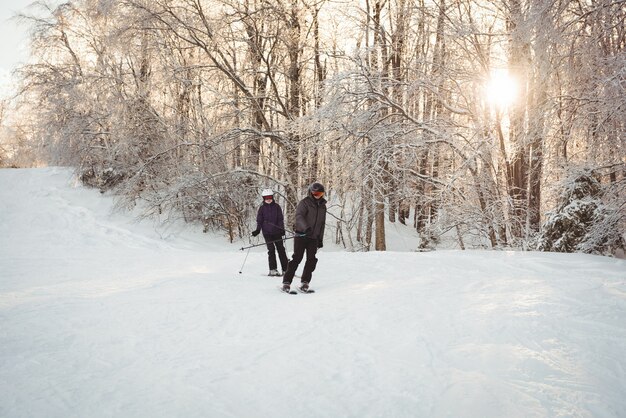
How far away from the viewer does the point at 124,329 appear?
4168mm

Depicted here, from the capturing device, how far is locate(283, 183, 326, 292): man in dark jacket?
596cm

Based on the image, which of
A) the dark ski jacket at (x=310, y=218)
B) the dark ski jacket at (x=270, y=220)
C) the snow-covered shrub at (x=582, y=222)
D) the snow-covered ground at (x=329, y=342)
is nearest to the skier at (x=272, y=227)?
the dark ski jacket at (x=270, y=220)

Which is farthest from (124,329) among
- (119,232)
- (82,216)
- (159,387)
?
(82,216)

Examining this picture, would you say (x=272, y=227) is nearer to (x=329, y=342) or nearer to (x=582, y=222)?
(x=329, y=342)

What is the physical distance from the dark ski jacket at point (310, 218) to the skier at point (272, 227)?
173 centimetres

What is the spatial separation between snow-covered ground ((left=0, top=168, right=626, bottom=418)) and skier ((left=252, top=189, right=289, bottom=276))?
1.97 feet

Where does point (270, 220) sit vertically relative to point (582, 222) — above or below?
below

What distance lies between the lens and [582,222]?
308 inches

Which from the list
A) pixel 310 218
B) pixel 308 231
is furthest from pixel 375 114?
pixel 308 231

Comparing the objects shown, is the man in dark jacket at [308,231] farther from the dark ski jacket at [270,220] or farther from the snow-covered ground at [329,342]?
the dark ski jacket at [270,220]

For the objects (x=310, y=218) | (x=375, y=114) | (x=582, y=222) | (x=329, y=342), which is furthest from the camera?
(x=375, y=114)

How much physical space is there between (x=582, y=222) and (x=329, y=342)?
6962mm

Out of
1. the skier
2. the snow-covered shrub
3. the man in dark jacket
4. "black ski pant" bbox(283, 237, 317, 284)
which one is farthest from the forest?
"black ski pant" bbox(283, 237, 317, 284)

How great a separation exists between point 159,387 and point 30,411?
84 centimetres
